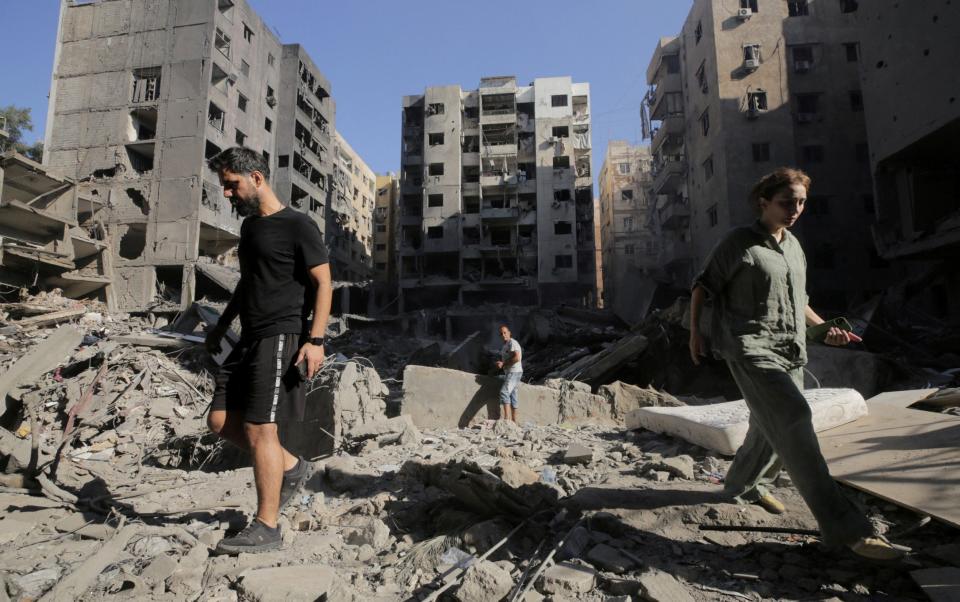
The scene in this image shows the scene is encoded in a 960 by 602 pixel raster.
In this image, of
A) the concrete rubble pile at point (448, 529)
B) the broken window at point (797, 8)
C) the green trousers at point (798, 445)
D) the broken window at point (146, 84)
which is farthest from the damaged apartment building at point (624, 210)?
the green trousers at point (798, 445)

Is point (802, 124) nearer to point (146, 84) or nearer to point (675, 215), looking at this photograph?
point (675, 215)

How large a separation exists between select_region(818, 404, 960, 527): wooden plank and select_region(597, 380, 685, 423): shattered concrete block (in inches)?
140

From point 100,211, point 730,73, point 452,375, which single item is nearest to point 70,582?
point 452,375

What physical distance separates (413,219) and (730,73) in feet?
85.2

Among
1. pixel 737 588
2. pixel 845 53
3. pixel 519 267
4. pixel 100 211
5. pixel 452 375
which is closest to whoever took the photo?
pixel 737 588

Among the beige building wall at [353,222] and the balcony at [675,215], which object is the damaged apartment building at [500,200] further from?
the balcony at [675,215]

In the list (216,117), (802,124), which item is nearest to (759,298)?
(802,124)

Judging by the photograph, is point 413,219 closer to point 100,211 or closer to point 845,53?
point 100,211

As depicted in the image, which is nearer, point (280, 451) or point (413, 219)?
point (280, 451)

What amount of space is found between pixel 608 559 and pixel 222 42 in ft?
120

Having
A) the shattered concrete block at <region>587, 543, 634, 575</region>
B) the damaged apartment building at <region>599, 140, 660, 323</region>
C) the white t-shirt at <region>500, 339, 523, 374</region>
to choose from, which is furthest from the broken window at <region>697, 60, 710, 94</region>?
the shattered concrete block at <region>587, 543, 634, 575</region>

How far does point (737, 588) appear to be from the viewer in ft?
6.15

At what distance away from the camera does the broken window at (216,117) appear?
1118 inches

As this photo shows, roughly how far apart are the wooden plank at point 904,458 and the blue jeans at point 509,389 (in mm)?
3823
